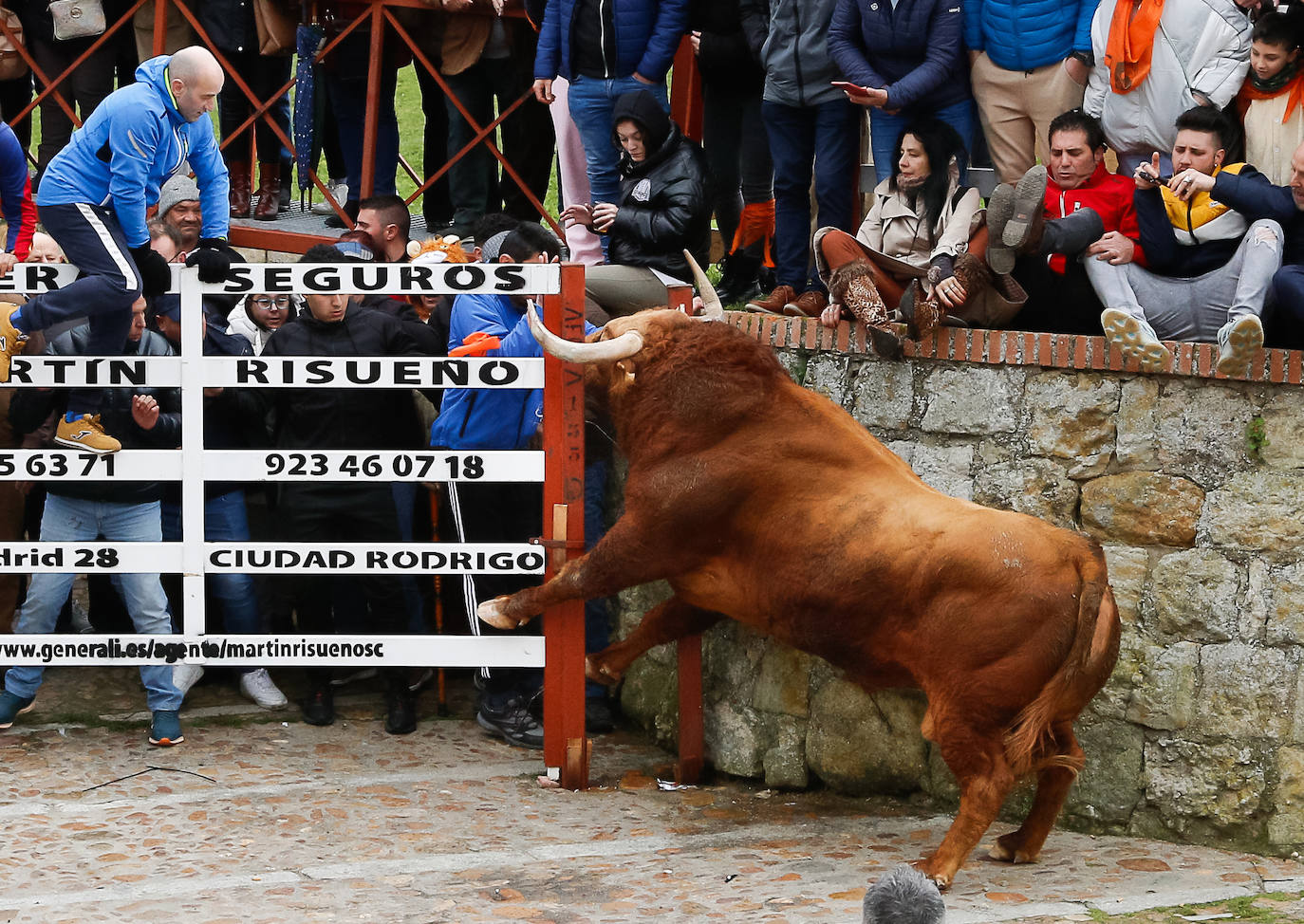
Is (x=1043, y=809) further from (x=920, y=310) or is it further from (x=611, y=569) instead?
(x=920, y=310)

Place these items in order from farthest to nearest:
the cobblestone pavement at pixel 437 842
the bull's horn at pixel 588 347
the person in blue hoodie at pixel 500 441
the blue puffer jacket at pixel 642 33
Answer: the blue puffer jacket at pixel 642 33, the person in blue hoodie at pixel 500 441, the bull's horn at pixel 588 347, the cobblestone pavement at pixel 437 842

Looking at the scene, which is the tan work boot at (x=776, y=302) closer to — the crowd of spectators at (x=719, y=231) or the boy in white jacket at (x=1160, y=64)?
the crowd of spectators at (x=719, y=231)

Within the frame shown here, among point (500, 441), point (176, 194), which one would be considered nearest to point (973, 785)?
point (500, 441)

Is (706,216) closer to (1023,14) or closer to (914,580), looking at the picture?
(1023,14)

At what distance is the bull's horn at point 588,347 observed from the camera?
5781mm

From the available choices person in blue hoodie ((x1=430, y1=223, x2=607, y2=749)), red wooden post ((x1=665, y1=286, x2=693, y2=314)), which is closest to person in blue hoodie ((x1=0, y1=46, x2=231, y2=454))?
person in blue hoodie ((x1=430, y1=223, x2=607, y2=749))

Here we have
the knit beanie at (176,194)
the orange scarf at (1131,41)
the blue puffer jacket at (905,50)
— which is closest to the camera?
the orange scarf at (1131,41)

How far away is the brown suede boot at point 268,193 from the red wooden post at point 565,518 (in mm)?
3741

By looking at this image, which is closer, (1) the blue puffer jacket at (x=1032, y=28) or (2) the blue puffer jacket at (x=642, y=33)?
(1) the blue puffer jacket at (x=1032, y=28)

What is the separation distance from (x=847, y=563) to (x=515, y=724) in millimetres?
1948

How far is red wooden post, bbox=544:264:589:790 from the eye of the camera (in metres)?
6.21

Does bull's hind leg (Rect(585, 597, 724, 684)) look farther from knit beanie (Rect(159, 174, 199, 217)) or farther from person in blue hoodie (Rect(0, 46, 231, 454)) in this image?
knit beanie (Rect(159, 174, 199, 217))

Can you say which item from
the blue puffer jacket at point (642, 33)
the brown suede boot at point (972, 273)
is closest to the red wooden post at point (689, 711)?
the brown suede boot at point (972, 273)

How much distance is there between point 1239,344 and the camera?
18.5ft
